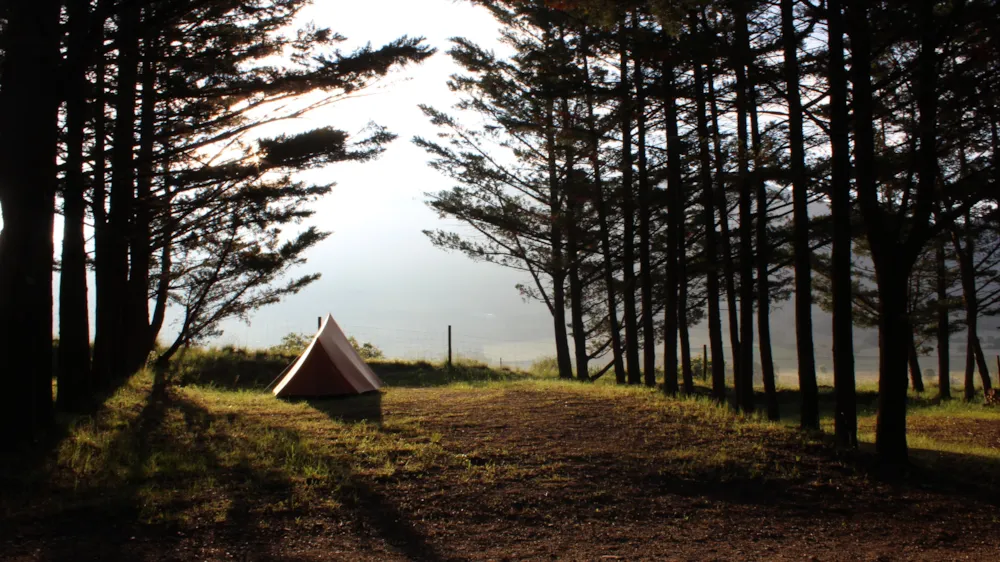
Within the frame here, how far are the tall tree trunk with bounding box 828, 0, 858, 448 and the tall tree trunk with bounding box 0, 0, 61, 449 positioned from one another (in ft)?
25.3

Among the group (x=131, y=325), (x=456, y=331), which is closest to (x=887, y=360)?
(x=131, y=325)

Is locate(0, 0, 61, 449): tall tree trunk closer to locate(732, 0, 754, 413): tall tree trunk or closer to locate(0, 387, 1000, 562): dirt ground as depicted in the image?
locate(0, 387, 1000, 562): dirt ground

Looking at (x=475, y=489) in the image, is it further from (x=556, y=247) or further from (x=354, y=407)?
(x=556, y=247)

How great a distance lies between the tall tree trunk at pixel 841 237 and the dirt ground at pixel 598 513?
0.60m

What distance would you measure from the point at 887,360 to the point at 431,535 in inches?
201

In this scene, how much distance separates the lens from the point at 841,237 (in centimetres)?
762

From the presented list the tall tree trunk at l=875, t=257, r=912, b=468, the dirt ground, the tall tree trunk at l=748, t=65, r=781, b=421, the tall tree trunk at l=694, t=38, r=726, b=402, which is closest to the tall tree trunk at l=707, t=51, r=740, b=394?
the tall tree trunk at l=694, t=38, r=726, b=402

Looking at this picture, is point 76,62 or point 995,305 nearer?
point 76,62

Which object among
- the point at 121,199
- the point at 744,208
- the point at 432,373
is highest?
the point at 121,199

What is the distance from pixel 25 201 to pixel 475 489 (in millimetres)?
4713

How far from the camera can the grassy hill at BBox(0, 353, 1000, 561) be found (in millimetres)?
4594

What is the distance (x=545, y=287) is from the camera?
20.2 meters

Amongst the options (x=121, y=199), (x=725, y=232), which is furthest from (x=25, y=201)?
(x=725, y=232)

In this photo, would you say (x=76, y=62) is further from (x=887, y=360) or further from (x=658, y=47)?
(x=887, y=360)
